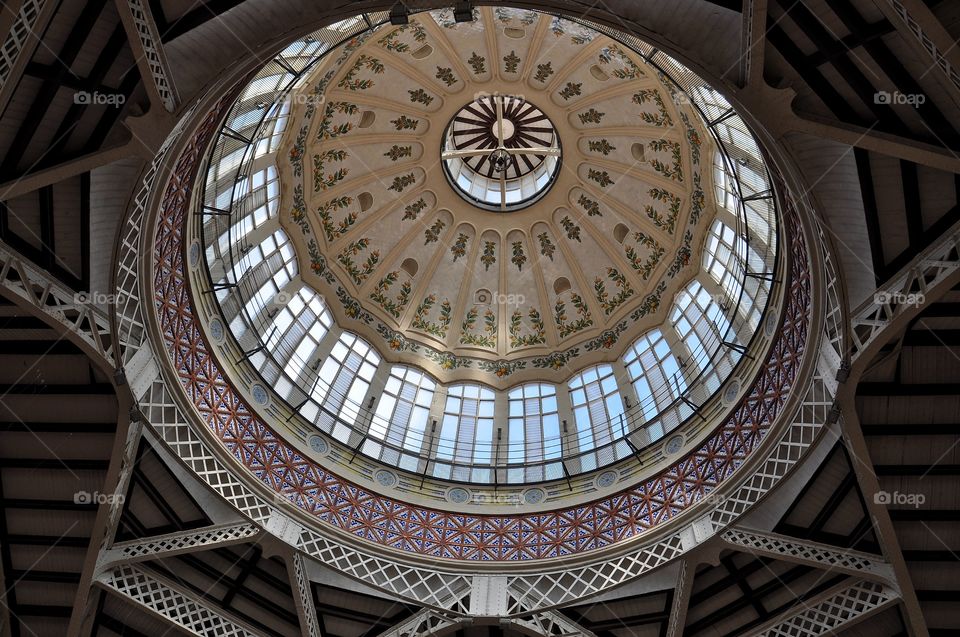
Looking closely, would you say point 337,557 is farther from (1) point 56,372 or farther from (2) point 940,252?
(2) point 940,252

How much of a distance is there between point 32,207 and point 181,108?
143 inches

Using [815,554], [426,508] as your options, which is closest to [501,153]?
[426,508]

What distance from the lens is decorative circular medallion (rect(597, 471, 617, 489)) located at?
23.2m

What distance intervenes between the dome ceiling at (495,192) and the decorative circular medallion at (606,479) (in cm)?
552

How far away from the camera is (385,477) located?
23.8 metres

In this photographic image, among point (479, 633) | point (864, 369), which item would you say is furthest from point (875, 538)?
point (479, 633)

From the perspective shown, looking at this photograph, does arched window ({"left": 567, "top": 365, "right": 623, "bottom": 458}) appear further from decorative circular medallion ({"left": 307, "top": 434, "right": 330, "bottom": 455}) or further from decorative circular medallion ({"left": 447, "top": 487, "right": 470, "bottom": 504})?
decorative circular medallion ({"left": 307, "top": 434, "right": 330, "bottom": 455})

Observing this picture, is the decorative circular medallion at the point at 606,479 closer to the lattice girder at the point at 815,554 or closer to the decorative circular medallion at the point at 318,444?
the lattice girder at the point at 815,554

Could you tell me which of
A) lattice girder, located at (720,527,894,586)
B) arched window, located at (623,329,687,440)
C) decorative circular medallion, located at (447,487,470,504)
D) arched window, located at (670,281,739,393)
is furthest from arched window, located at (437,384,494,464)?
lattice girder, located at (720,527,894,586)

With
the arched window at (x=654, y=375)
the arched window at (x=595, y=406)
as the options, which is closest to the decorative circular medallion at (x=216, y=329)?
the arched window at (x=595, y=406)

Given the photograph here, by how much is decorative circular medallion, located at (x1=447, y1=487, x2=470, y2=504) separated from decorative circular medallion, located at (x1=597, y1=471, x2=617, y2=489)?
12.3ft

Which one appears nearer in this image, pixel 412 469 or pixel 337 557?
pixel 337 557

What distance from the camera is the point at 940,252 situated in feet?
48.5

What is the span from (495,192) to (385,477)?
43.0ft
